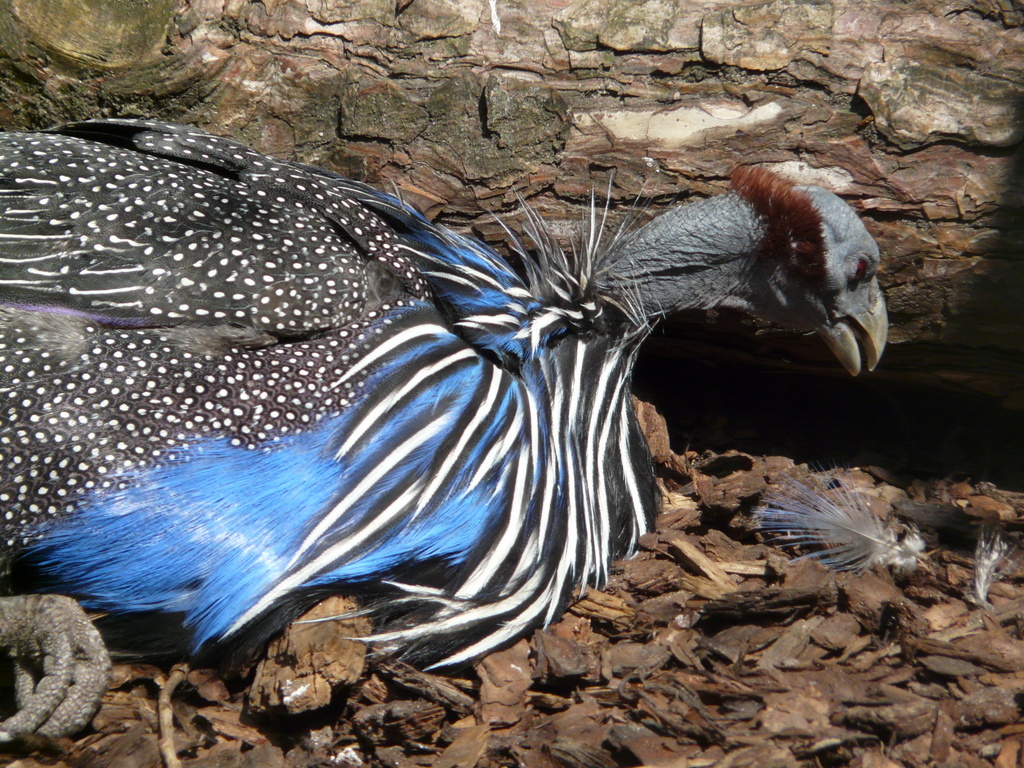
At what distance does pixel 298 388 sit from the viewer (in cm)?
209

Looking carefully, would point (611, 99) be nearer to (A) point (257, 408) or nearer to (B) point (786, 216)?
(B) point (786, 216)

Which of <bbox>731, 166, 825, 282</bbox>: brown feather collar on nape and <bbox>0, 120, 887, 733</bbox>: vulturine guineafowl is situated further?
<bbox>731, 166, 825, 282</bbox>: brown feather collar on nape

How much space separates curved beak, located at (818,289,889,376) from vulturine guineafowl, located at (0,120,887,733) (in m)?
0.02

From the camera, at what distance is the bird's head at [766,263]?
8.21 feet

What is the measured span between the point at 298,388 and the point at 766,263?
152 centimetres

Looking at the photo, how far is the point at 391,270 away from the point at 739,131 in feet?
3.85

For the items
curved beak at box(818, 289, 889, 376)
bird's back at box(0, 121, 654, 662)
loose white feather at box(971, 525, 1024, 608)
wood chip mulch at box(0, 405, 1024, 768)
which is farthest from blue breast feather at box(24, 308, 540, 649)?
loose white feather at box(971, 525, 1024, 608)

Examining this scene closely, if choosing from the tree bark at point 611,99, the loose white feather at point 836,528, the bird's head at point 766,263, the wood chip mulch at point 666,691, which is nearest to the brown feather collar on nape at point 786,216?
the bird's head at point 766,263

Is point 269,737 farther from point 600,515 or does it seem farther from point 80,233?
point 80,233

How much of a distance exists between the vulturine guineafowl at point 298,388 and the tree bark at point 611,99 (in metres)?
0.16

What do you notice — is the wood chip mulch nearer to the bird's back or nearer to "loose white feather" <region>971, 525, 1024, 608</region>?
"loose white feather" <region>971, 525, 1024, 608</region>

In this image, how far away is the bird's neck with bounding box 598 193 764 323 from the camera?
2604 mm

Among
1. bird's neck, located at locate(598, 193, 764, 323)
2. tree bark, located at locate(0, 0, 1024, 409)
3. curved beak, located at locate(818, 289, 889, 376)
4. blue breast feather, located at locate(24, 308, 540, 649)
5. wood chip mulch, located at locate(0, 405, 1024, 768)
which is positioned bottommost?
wood chip mulch, located at locate(0, 405, 1024, 768)

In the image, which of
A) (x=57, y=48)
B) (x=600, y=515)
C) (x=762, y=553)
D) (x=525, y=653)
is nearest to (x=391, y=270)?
(x=600, y=515)
